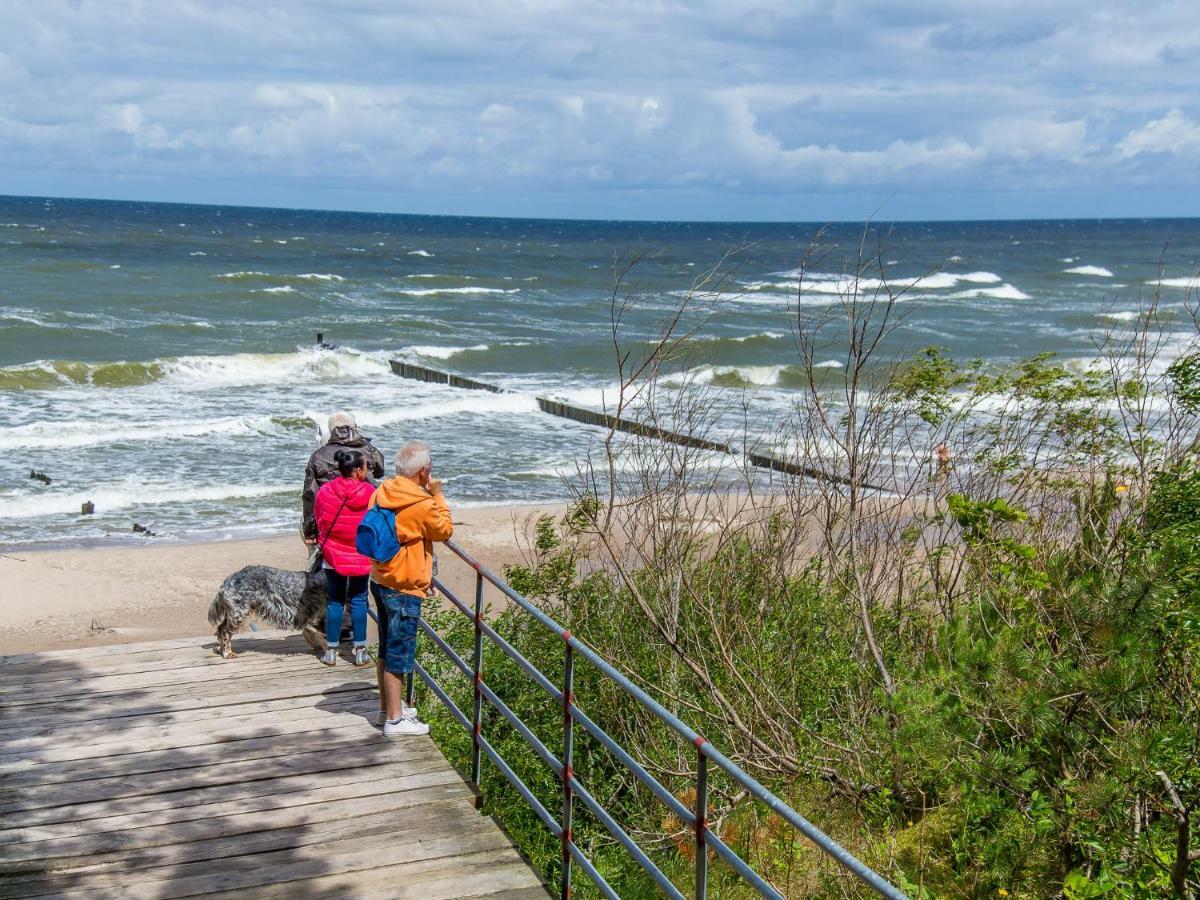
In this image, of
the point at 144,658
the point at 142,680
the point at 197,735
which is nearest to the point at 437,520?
the point at 197,735

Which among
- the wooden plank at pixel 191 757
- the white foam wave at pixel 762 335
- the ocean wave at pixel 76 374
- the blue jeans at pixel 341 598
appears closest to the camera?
the wooden plank at pixel 191 757

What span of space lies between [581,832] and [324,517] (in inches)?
94.2

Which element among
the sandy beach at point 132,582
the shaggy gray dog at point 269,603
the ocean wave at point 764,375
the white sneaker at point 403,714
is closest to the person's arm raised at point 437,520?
the white sneaker at point 403,714

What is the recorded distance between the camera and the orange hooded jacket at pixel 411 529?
19.5ft

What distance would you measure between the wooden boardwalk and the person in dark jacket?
983 millimetres

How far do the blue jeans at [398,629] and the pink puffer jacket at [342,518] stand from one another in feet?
3.71

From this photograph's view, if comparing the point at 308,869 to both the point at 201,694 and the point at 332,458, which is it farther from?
the point at 332,458

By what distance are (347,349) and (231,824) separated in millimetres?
33067

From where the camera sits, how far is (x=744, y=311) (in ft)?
171

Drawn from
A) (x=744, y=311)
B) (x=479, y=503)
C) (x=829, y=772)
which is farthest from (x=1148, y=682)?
(x=744, y=311)

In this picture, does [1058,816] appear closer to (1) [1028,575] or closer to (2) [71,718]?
(1) [1028,575]

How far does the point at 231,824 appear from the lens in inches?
200

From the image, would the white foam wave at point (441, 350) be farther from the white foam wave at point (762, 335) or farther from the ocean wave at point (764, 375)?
the white foam wave at point (762, 335)

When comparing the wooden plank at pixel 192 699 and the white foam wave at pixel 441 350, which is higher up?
the wooden plank at pixel 192 699
